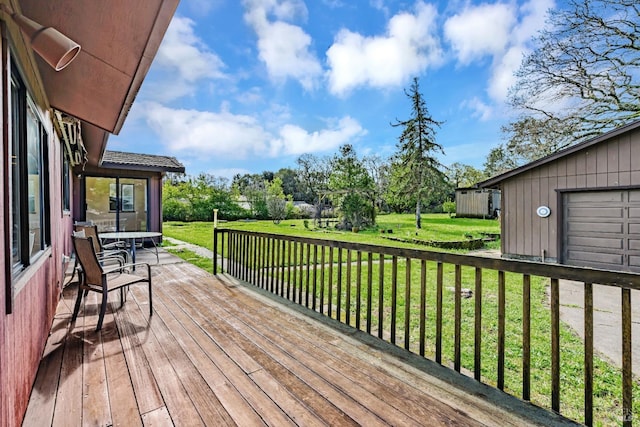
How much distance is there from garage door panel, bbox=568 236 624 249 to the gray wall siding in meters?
0.32

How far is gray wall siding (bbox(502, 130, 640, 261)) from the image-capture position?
6266 millimetres

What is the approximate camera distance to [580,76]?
10750 mm

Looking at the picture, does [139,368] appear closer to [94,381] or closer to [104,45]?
[94,381]

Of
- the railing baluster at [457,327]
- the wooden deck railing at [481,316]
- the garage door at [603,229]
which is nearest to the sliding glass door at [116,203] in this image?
the wooden deck railing at [481,316]

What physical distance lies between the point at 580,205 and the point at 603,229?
66cm

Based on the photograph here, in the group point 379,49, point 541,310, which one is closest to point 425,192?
point 379,49

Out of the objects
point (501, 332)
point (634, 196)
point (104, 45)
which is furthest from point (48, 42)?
point (634, 196)

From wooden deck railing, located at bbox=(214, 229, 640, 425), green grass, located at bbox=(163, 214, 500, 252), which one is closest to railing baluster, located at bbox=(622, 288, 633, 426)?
wooden deck railing, located at bbox=(214, 229, 640, 425)

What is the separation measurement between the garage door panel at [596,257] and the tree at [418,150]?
34.5 ft

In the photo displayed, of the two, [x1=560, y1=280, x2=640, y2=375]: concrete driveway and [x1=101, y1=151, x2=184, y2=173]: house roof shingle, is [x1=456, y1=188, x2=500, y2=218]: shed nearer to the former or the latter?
[x1=560, y1=280, x2=640, y2=375]: concrete driveway

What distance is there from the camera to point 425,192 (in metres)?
17.6

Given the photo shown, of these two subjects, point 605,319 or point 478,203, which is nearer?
point 605,319

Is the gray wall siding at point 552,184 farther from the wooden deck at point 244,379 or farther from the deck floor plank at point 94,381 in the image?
the deck floor plank at point 94,381

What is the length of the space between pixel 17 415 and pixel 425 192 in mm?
17744
